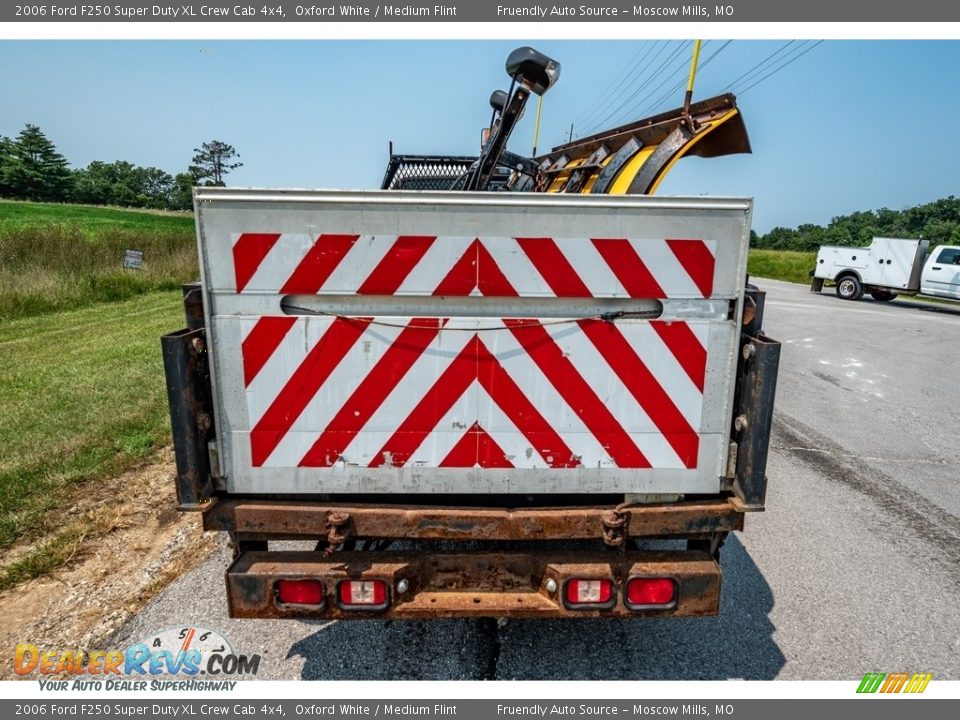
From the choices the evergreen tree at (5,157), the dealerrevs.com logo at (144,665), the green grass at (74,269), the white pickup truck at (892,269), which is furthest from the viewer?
the evergreen tree at (5,157)

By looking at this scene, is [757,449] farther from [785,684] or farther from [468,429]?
[785,684]

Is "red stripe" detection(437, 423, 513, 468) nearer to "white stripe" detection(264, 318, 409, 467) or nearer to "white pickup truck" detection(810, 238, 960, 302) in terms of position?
"white stripe" detection(264, 318, 409, 467)

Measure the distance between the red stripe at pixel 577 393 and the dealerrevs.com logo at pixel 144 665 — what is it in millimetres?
2043

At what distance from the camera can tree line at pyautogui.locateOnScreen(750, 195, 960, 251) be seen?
53.0 m

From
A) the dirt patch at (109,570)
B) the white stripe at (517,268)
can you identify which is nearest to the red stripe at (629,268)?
the white stripe at (517,268)

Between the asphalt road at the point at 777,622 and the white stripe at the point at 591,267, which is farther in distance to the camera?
the asphalt road at the point at 777,622

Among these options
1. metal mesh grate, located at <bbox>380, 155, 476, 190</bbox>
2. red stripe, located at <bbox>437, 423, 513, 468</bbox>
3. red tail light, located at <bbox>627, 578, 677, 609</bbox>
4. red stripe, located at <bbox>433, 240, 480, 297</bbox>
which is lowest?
red tail light, located at <bbox>627, 578, 677, 609</bbox>

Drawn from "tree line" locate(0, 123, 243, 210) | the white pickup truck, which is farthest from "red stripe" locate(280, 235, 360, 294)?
"tree line" locate(0, 123, 243, 210)

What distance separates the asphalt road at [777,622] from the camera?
108 inches

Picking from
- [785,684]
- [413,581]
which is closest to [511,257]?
[413,581]

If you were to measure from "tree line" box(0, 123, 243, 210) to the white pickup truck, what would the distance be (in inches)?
1919

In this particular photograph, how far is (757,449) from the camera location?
2.19m

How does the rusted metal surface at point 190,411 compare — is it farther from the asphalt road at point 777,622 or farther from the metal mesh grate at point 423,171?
the metal mesh grate at point 423,171

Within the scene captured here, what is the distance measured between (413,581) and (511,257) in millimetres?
1398
